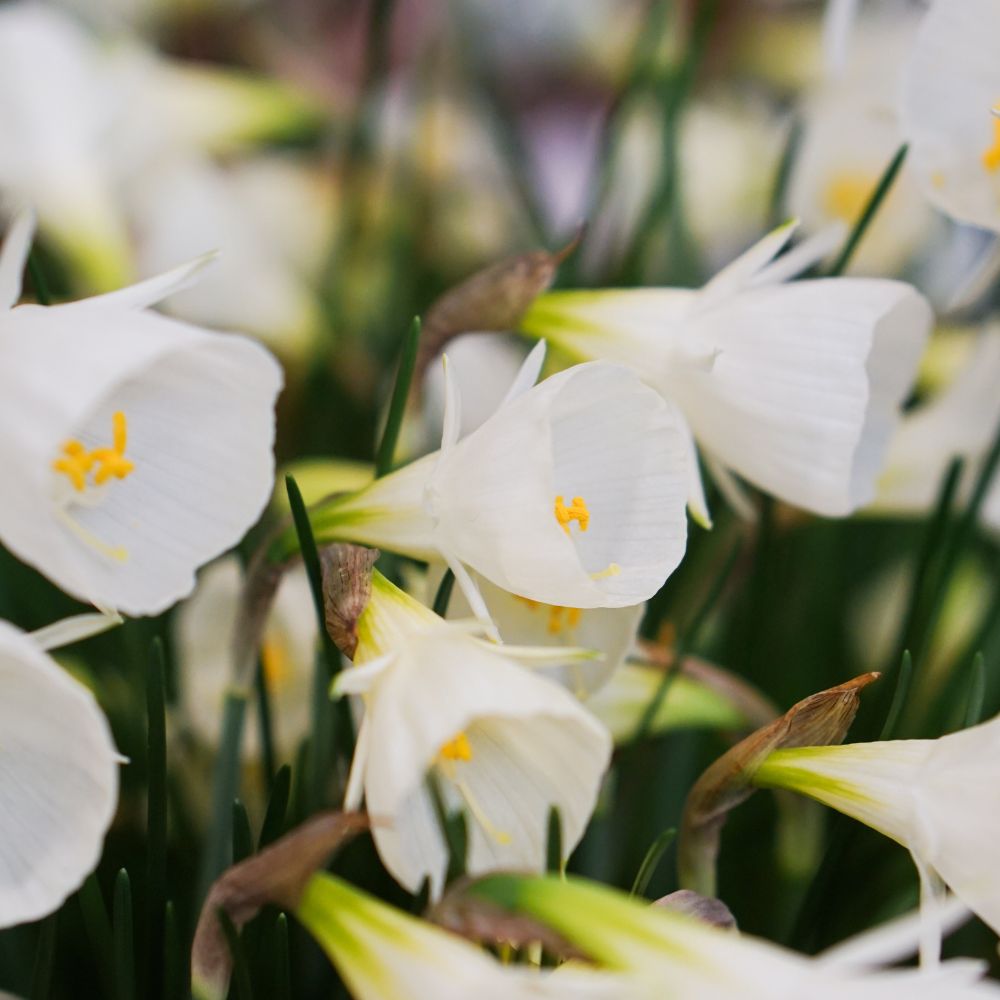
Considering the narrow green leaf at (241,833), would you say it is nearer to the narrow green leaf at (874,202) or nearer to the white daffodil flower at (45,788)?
the white daffodil flower at (45,788)

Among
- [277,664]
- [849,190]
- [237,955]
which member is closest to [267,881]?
[237,955]

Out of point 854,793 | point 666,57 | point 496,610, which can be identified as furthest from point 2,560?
point 666,57

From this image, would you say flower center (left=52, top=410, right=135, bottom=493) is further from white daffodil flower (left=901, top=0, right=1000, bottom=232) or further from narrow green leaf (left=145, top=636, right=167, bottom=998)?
white daffodil flower (left=901, top=0, right=1000, bottom=232)

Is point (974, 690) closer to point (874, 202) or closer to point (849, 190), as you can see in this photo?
point (874, 202)

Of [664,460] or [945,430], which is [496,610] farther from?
[945,430]

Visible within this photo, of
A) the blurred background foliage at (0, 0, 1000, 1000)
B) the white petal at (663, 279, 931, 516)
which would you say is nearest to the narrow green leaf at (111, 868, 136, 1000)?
the blurred background foliage at (0, 0, 1000, 1000)

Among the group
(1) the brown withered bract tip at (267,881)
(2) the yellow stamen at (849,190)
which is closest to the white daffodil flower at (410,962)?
(1) the brown withered bract tip at (267,881)

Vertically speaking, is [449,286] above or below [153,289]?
below

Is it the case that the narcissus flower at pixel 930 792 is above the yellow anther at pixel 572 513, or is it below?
below
